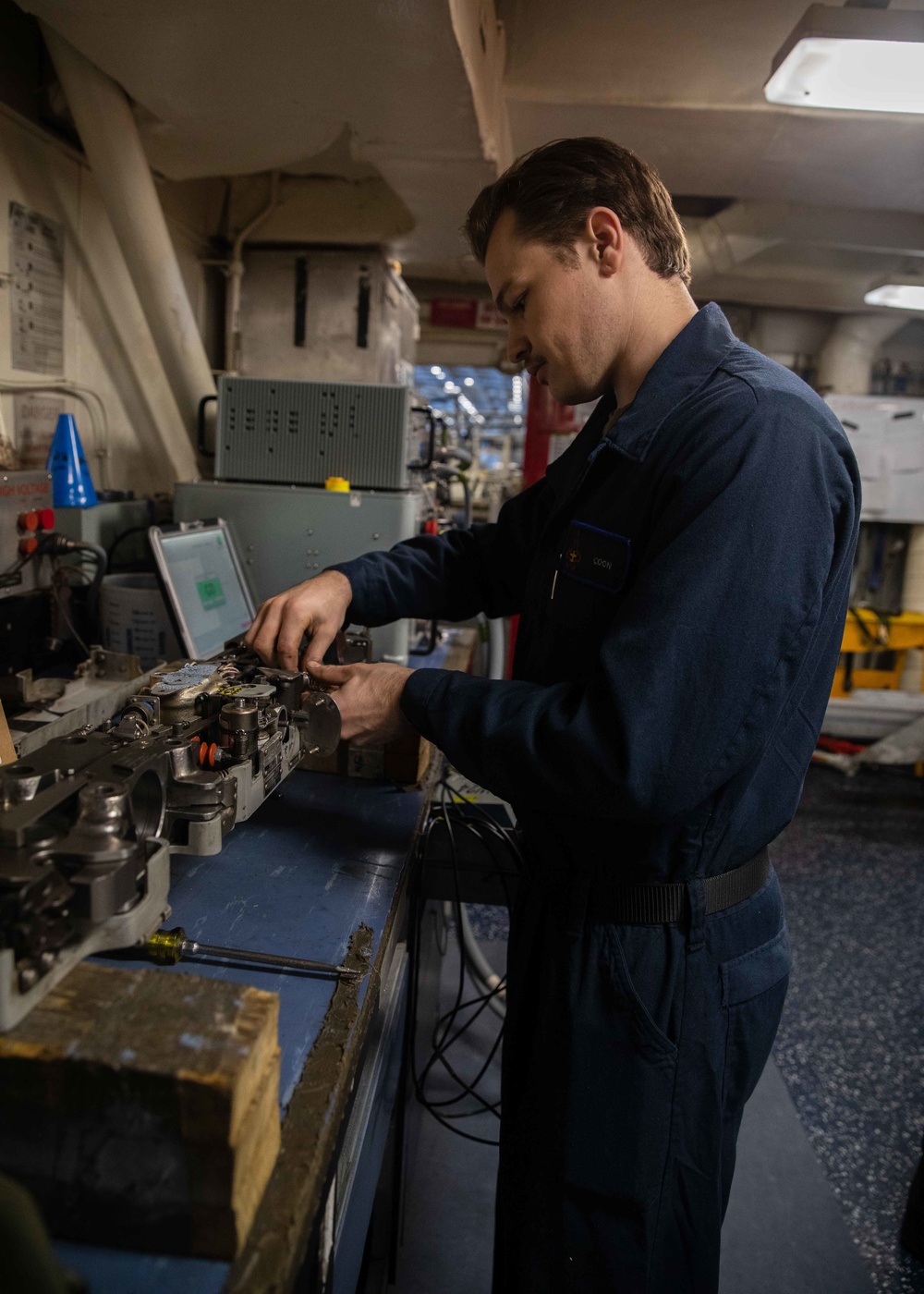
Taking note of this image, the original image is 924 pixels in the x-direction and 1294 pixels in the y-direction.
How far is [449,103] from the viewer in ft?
6.79

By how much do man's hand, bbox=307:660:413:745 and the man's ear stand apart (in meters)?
0.58

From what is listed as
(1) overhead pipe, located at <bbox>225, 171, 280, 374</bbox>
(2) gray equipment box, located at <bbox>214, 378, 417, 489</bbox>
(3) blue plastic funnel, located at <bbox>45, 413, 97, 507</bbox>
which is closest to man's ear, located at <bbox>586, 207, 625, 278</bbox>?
(2) gray equipment box, located at <bbox>214, 378, 417, 489</bbox>

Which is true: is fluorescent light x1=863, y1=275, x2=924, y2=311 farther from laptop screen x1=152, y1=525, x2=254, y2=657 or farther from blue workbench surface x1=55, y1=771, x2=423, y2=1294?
blue workbench surface x1=55, y1=771, x2=423, y2=1294

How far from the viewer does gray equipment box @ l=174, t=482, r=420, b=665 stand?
7.03 feet

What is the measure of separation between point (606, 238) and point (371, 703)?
0.67 meters

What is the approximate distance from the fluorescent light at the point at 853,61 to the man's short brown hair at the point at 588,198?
1.09m

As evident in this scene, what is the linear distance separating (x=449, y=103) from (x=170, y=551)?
4.36 ft

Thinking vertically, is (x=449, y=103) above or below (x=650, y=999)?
above

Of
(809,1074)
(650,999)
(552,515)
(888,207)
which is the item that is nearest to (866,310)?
(888,207)

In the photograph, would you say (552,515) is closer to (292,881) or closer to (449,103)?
(292,881)

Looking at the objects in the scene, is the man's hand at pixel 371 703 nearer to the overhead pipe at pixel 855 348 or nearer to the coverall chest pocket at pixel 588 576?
the coverall chest pocket at pixel 588 576

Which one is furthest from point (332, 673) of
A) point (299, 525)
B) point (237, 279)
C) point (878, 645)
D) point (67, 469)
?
point (878, 645)

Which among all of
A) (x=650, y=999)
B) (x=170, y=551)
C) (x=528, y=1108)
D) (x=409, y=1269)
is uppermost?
(x=170, y=551)

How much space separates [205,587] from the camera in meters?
1.93
